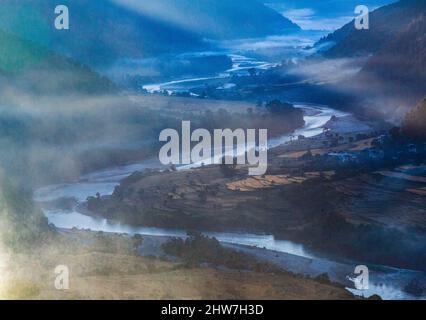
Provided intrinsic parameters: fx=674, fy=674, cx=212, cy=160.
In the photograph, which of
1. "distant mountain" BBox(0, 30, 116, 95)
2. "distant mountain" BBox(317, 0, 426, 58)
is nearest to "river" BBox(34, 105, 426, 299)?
"distant mountain" BBox(317, 0, 426, 58)

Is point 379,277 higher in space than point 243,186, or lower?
lower

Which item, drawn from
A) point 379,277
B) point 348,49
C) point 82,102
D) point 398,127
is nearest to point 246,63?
point 348,49

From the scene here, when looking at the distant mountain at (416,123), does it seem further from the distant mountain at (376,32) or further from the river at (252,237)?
the distant mountain at (376,32)

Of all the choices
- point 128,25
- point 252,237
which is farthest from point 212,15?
point 252,237

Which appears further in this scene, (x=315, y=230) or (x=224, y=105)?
(x=224, y=105)

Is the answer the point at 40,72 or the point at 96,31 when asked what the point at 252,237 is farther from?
the point at 96,31
